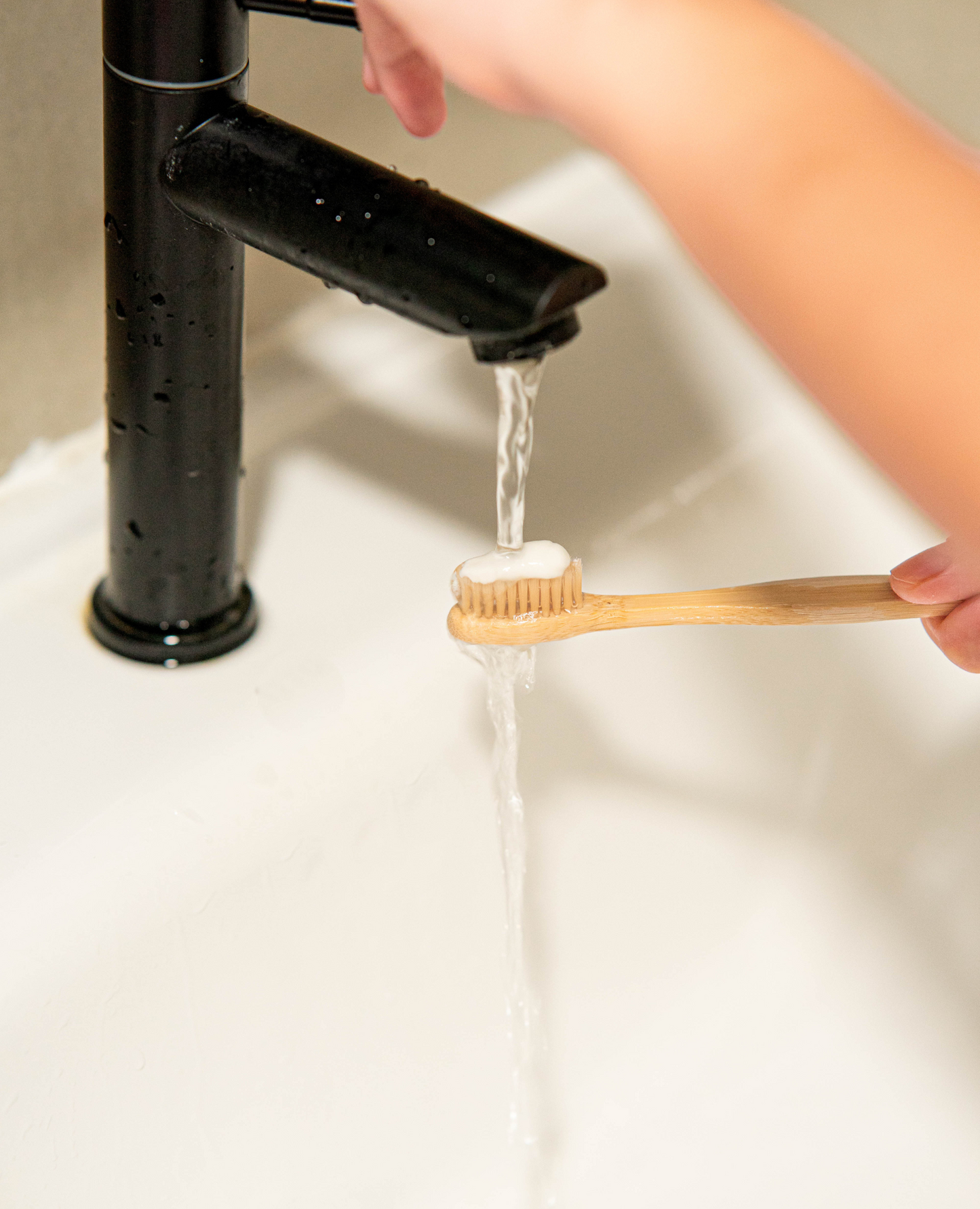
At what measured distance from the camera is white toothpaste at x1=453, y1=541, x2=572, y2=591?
0.38 m

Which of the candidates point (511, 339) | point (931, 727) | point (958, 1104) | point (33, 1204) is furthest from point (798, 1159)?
point (511, 339)

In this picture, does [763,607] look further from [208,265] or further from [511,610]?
[208,265]

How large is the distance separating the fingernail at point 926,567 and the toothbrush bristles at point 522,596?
9cm

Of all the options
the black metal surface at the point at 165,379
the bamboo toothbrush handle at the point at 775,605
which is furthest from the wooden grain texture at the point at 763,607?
the black metal surface at the point at 165,379

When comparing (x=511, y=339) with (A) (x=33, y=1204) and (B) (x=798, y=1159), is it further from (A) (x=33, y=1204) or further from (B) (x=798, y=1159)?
(B) (x=798, y=1159)

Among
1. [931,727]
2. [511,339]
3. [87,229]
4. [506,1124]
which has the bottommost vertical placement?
[506,1124]

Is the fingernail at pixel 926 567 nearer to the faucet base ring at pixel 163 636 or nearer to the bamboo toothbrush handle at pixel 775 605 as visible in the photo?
the bamboo toothbrush handle at pixel 775 605

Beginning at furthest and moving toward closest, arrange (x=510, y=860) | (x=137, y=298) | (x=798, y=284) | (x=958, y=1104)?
(x=958, y=1104), (x=510, y=860), (x=137, y=298), (x=798, y=284)

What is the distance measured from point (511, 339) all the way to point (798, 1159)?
433mm

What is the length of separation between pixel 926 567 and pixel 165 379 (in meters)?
0.23

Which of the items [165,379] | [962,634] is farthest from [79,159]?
[962,634]

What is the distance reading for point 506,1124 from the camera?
1.87ft

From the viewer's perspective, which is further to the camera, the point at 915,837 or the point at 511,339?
the point at 915,837

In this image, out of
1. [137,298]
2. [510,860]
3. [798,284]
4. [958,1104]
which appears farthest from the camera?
[958,1104]
